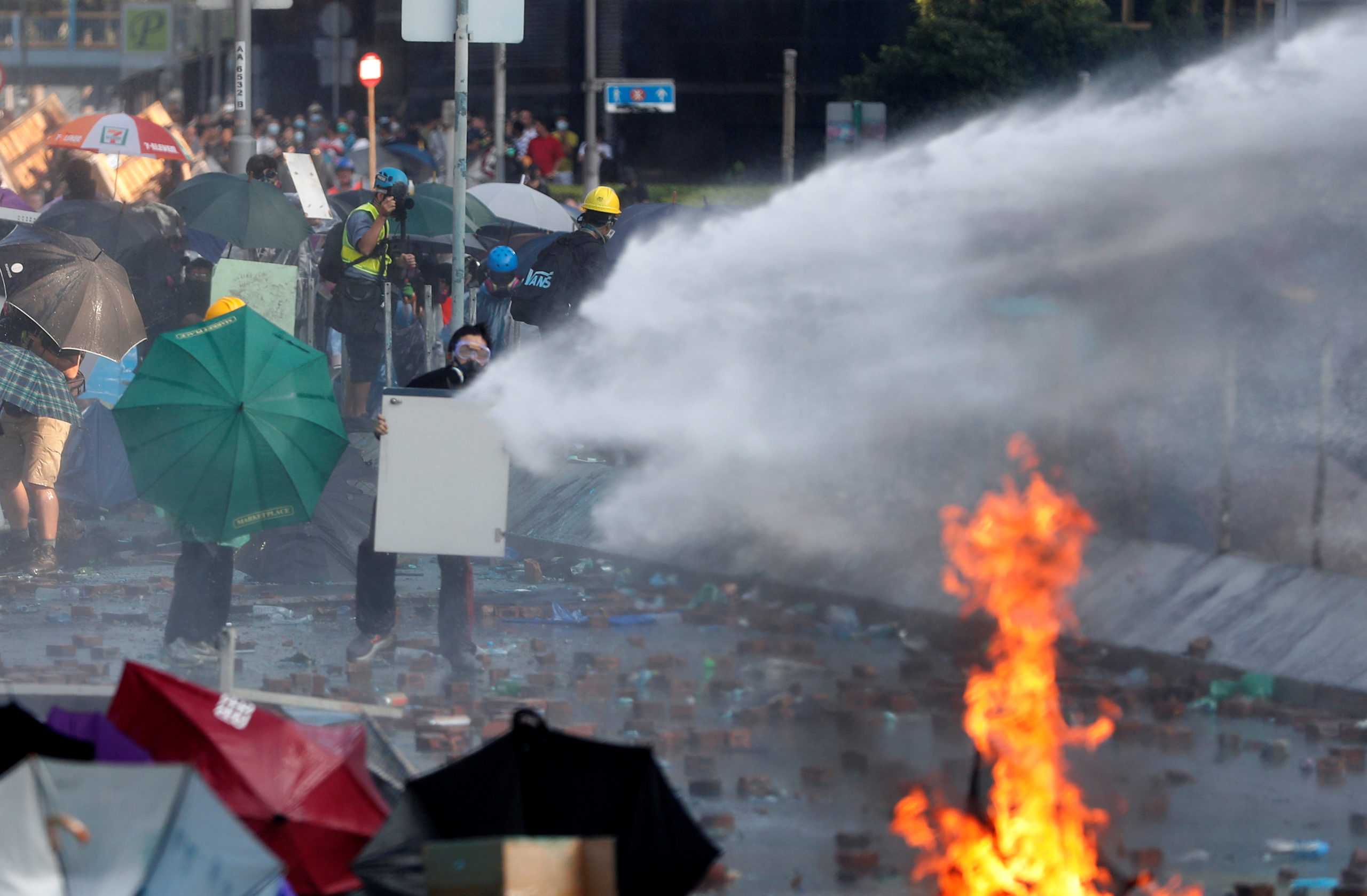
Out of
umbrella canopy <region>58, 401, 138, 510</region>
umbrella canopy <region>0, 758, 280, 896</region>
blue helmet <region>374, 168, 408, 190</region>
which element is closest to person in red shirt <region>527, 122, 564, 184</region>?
blue helmet <region>374, 168, 408, 190</region>

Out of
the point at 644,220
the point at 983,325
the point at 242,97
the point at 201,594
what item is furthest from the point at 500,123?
the point at 201,594

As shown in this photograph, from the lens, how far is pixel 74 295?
9867 mm

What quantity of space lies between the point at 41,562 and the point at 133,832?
6.66 meters

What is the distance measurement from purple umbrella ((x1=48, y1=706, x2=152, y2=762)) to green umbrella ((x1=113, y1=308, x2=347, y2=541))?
3.15 m

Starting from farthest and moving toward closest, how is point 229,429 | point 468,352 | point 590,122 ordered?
point 590,122
point 468,352
point 229,429

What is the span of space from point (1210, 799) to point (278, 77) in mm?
38336

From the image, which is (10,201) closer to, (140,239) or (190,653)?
(140,239)

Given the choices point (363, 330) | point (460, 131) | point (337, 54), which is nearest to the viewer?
point (460, 131)

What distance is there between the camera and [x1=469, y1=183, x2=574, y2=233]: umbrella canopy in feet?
46.3

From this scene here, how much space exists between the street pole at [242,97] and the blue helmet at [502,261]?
9.82 ft

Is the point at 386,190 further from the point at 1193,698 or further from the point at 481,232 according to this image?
the point at 1193,698

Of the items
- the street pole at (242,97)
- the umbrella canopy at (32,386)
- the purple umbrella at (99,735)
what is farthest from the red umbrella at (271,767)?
the street pole at (242,97)

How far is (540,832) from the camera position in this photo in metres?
4.21

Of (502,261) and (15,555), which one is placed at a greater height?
(502,261)
